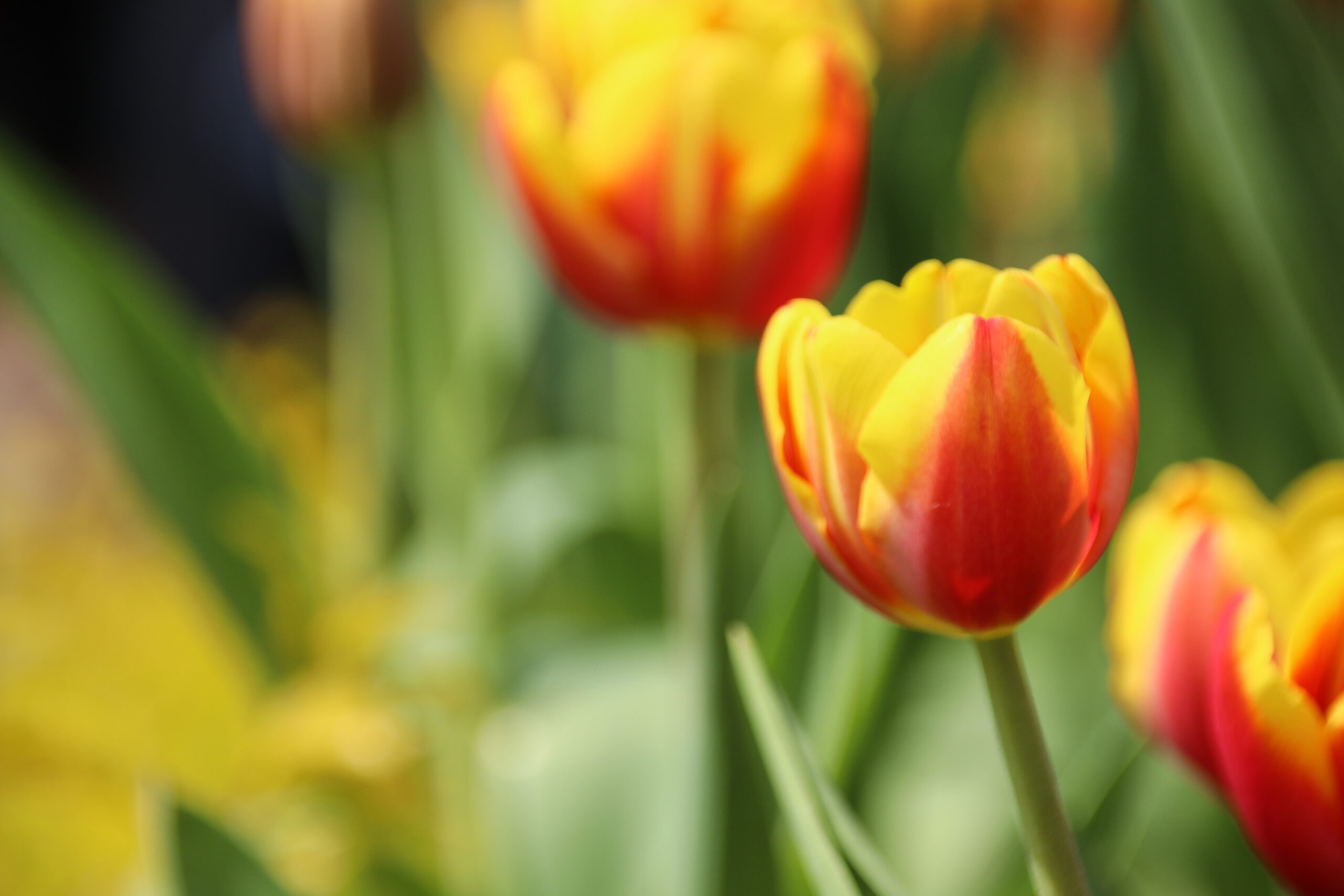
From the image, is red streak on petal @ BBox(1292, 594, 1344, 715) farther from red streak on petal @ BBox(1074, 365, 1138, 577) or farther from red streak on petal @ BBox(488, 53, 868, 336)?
red streak on petal @ BBox(488, 53, 868, 336)

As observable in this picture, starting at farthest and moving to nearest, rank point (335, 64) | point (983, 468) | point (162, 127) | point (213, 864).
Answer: point (162, 127), point (335, 64), point (213, 864), point (983, 468)

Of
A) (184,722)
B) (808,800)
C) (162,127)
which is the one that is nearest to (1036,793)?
(808,800)

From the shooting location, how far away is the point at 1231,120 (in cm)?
30

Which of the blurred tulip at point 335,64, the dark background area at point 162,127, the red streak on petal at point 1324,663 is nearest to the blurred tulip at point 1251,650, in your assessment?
the red streak on petal at point 1324,663

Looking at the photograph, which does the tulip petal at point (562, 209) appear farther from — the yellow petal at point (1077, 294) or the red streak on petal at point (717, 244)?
the yellow petal at point (1077, 294)

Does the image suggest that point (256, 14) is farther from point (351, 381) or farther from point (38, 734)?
point (38, 734)

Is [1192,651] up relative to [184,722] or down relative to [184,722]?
up

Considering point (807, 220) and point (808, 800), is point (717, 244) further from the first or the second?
point (808, 800)

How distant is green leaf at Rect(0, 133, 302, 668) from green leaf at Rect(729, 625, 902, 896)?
1.33ft

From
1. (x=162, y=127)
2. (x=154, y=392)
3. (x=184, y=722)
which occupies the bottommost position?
(x=162, y=127)

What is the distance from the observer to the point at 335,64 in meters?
0.54

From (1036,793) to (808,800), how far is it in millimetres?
34

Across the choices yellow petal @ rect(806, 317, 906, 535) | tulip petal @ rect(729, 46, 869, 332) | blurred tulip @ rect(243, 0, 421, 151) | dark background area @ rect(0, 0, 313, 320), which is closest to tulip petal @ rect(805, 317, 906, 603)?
yellow petal @ rect(806, 317, 906, 535)

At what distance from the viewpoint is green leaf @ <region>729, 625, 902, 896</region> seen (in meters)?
0.18
